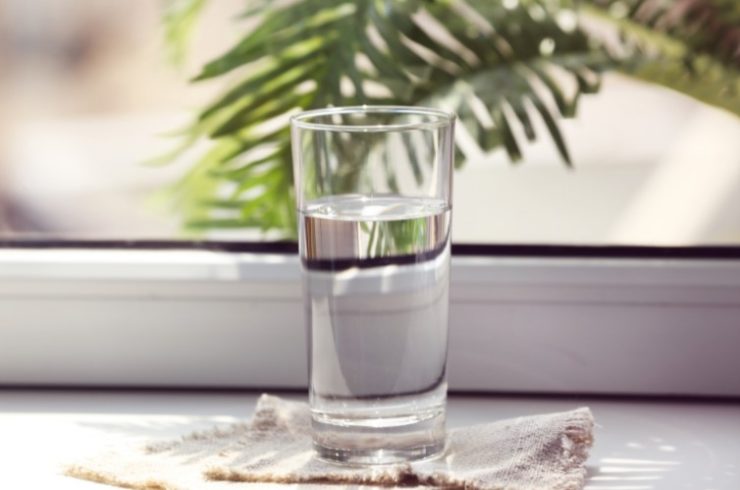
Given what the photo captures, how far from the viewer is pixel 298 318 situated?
3.04 ft

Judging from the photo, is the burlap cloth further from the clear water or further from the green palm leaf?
the green palm leaf

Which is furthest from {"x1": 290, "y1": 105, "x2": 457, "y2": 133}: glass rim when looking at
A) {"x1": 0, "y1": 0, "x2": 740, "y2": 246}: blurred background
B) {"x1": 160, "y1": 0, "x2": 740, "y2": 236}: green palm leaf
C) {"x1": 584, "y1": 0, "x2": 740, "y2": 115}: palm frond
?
{"x1": 0, "y1": 0, "x2": 740, "y2": 246}: blurred background

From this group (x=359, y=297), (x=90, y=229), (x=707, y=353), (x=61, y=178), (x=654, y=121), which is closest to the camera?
(x=359, y=297)

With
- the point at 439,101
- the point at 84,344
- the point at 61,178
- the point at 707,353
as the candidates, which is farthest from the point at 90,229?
the point at 707,353

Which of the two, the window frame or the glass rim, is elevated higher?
the glass rim

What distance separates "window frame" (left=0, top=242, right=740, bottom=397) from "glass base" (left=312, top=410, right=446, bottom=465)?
0.21 m

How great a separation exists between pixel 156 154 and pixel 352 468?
3.53 ft

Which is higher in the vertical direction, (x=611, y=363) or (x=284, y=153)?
(x=284, y=153)

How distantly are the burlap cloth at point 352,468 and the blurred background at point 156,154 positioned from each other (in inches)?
28.6

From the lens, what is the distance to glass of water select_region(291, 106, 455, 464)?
69 cm

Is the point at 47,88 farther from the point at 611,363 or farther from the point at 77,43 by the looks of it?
the point at 611,363

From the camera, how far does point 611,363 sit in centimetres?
90

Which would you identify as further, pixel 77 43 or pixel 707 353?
pixel 77 43

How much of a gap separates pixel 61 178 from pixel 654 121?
1002 mm
